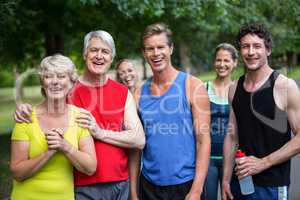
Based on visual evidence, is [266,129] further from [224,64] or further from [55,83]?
[224,64]

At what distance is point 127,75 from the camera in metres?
4.88

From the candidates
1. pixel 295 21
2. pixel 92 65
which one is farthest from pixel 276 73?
pixel 295 21

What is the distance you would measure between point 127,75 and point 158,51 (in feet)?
5.71

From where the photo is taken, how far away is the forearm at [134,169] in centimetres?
A: 334

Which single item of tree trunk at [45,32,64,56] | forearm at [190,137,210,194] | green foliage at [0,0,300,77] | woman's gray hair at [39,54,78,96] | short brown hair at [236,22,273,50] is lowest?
forearm at [190,137,210,194]

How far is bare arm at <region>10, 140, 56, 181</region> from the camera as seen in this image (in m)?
2.81

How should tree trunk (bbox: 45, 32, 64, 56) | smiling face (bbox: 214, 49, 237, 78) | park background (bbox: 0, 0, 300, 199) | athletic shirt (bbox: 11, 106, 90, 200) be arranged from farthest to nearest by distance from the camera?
1. tree trunk (bbox: 45, 32, 64, 56)
2. park background (bbox: 0, 0, 300, 199)
3. smiling face (bbox: 214, 49, 237, 78)
4. athletic shirt (bbox: 11, 106, 90, 200)

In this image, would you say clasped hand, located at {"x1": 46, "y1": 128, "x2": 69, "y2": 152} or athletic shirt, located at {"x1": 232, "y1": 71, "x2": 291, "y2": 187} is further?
athletic shirt, located at {"x1": 232, "y1": 71, "x2": 291, "y2": 187}

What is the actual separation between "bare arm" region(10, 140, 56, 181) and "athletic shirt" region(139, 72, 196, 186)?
2.45 ft

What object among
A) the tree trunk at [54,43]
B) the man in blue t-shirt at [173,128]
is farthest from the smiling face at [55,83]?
the tree trunk at [54,43]

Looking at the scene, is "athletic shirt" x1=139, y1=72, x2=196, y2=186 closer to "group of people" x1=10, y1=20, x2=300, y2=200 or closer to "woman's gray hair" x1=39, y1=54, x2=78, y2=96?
"group of people" x1=10, y1=20, x2=300, y2=200

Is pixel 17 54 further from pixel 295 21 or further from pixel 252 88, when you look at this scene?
pixel 252 88

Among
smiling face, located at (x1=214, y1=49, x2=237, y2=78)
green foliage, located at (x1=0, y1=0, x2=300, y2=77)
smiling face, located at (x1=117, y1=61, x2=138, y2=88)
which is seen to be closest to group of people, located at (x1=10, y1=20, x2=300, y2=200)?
smiling face, located at (x1=214, y1=49, x2=237, y2=78)

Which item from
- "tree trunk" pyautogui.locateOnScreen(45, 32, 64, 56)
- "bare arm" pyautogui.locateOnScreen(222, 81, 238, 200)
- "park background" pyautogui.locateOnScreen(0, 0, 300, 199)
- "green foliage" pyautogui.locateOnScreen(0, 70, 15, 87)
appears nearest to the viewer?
"bare arm" pyautogui.locateOnScreen(222, 81, 238, 200)
